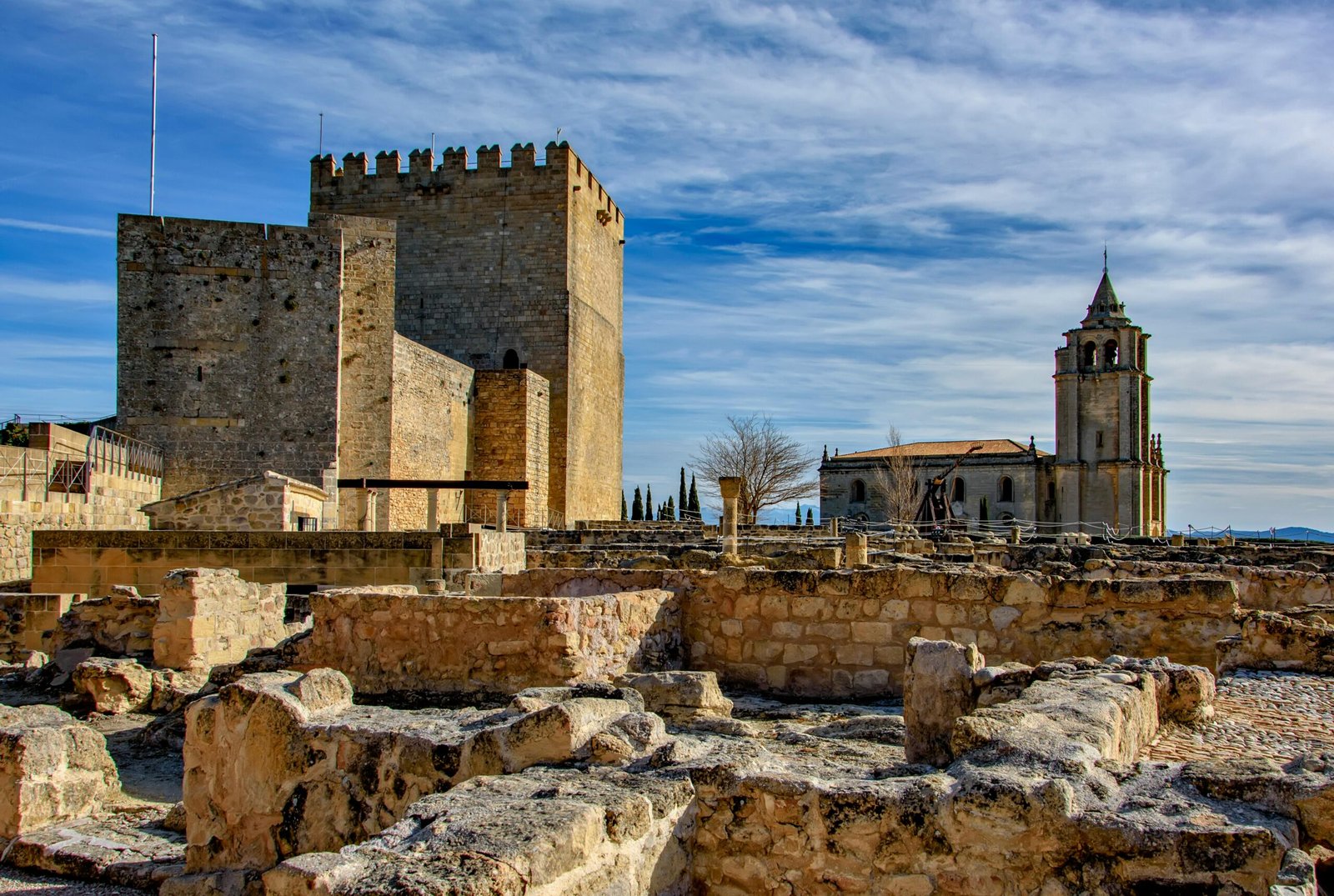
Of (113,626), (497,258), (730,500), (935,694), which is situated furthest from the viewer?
(497,258)

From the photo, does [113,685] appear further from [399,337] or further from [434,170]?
[434,170]

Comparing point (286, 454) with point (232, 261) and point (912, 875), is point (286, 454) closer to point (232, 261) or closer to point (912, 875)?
point (232, 261)

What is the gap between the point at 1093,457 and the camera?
216 feet

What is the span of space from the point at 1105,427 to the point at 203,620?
211ft

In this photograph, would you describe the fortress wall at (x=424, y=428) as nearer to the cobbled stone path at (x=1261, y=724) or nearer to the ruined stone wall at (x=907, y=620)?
the ruined stone wall at (x=907, y=620)

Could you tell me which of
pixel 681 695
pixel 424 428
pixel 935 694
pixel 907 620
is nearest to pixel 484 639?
pixel 681 695

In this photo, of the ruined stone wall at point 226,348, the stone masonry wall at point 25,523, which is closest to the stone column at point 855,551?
the stone masonry wall at point 25,523

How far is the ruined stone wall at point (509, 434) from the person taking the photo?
30.3 meters

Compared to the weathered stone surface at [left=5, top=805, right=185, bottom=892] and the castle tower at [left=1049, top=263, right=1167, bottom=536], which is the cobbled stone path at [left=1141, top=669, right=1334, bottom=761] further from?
the castle tower at [left=1049, top=263, right=1167, bottom=536]

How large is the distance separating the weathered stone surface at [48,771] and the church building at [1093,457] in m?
58.6

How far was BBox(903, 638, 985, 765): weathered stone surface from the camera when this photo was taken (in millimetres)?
4230

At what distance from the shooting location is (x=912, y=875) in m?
3.09

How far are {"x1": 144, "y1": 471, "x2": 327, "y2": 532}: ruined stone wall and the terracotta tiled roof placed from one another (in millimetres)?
57510

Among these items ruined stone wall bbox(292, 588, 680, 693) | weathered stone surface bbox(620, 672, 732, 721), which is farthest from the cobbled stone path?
ruined stone wall bbox(292, 588, 680, 693)
